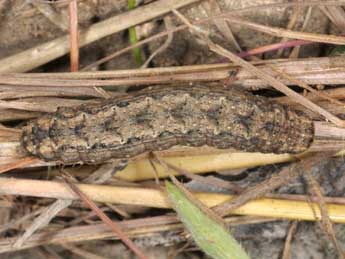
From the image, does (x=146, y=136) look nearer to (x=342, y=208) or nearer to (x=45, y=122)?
(x=45, y=122)

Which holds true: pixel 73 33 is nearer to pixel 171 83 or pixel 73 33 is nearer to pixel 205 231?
pixel 171 83

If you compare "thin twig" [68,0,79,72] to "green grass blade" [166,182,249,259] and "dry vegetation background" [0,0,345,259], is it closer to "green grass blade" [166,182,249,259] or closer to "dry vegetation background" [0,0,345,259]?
"dry vegetation background" [0,0,345,259]

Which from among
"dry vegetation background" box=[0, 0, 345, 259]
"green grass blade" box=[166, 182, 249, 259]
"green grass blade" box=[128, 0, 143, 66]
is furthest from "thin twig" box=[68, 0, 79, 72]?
"green grass blade" box=[166, 182, 249, 259]

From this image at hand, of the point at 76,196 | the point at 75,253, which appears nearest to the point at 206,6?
the point at 76,196

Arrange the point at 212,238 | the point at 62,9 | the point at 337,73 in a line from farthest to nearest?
the point at 62,9 < the point at 337,73 < the point at 212,238

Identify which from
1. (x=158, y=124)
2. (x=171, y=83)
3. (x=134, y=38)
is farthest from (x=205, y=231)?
(x=134, y=38)

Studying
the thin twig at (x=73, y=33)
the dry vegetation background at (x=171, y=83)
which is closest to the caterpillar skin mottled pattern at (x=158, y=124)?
the dry vegetation background at (x=171, y=83)
